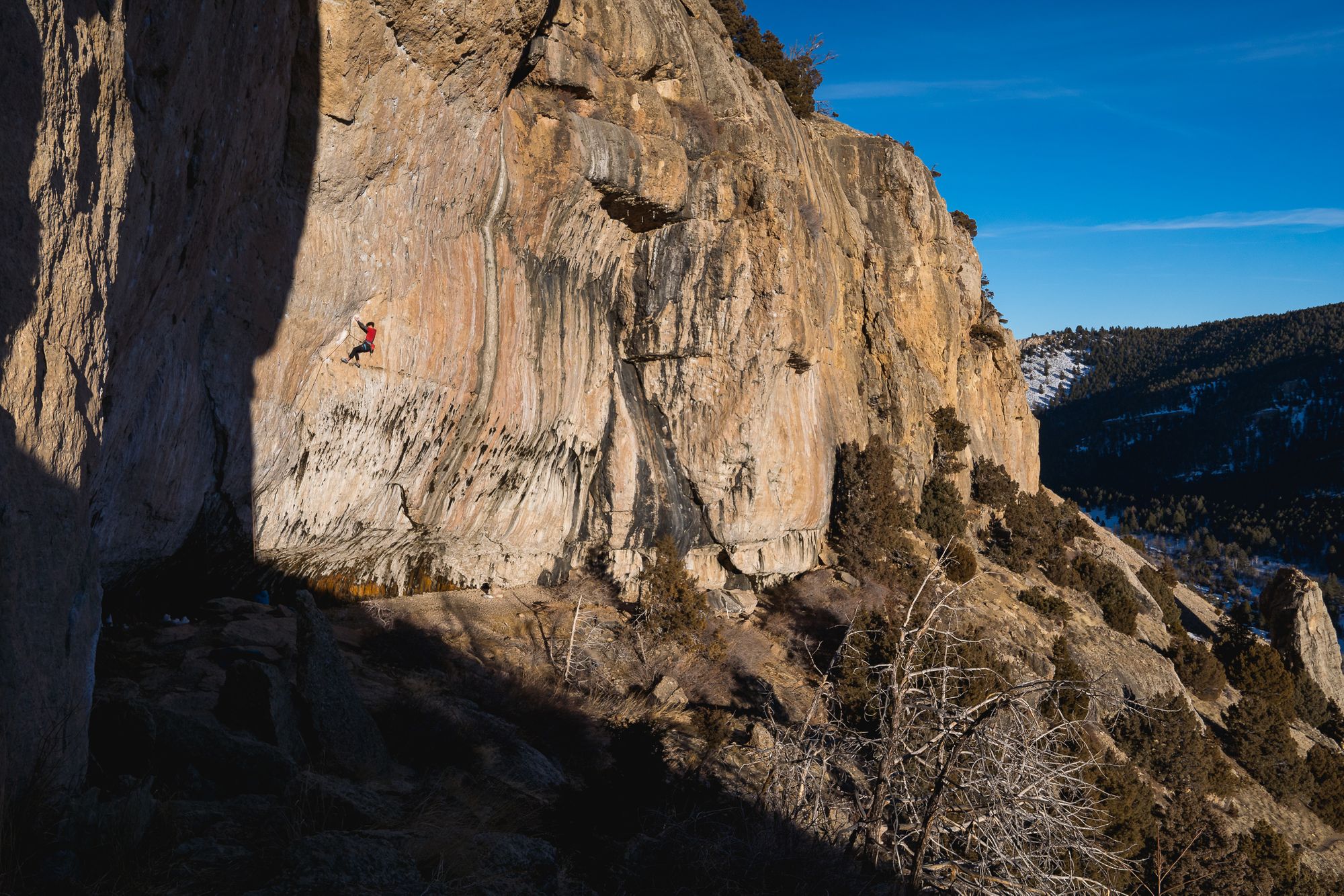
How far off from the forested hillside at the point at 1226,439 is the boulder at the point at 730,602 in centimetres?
10740

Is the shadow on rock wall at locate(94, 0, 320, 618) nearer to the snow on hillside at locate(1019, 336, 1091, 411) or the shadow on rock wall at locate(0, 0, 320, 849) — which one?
the shadow on rock wall at locate(0, 0, 320, 849)

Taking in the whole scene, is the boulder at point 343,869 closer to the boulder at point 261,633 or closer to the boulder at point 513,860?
the boulder at point 513,860

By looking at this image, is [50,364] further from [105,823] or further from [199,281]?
[199,281]

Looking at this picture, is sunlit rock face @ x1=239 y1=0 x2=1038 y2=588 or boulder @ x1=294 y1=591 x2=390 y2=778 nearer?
boulder @ x1=294 y1=591 x2=390 y2=778

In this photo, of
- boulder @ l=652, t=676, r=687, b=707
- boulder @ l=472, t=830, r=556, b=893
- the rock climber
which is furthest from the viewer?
boulder @ l=652, t=676, r=687, b=707

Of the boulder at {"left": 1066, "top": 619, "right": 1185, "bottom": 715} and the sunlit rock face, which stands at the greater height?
the sunlit rock face

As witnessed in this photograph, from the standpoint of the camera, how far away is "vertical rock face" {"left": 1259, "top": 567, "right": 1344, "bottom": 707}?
34.3 meters

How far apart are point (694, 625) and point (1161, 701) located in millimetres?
14435

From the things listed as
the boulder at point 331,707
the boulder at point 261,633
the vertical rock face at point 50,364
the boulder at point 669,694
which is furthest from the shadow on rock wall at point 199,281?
the boulder at point 669,694

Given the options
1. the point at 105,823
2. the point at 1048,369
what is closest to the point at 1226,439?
the point at 1048,369

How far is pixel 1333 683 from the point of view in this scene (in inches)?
1368

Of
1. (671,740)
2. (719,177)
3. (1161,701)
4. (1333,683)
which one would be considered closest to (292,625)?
(671,740)

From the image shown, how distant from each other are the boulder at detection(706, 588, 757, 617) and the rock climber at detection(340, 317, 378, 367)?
12.2 metres

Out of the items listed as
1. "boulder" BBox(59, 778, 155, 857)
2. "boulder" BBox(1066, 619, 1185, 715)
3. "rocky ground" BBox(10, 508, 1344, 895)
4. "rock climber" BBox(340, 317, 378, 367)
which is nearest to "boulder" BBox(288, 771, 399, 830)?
"rocky ground" BBox(10, 508, 1344, 895)
